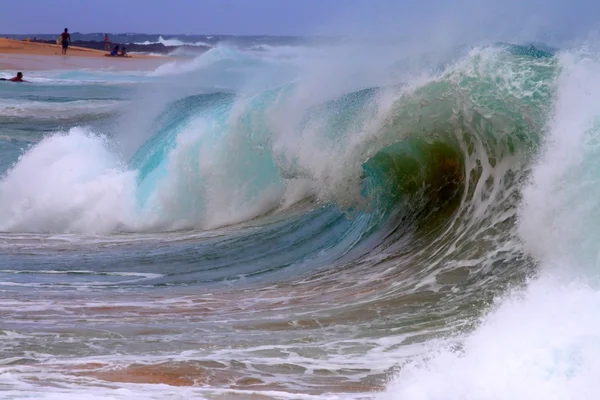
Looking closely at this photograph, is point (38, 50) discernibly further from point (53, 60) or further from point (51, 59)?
point (53, 60)

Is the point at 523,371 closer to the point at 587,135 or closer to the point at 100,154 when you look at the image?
the point at 587,135

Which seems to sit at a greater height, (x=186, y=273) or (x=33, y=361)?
(x=186, y=273)

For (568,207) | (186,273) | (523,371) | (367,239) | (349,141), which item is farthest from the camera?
(349,141)

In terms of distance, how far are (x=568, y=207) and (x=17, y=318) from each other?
13.1 ft

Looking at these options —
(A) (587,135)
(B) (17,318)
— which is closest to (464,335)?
(A) (587,135)

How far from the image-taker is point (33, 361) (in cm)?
573

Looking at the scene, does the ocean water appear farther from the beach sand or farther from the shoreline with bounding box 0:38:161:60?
the shoreline with bounding box 0:38:161:60

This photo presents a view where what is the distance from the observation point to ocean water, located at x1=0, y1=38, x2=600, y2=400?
5.39 m

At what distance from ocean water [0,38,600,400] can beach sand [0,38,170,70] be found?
32466 millimetres

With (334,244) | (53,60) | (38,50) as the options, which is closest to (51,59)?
(53,60)

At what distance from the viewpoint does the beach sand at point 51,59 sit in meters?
45.9

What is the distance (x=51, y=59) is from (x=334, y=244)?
4364 centimetres

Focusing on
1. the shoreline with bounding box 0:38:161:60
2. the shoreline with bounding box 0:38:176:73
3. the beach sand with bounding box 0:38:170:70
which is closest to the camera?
the shoreline with bounding box 0:38:176:73

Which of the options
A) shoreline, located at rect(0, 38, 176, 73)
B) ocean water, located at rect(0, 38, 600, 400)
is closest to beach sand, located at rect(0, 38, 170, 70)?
shoreline, located at rect(0, 38, 176, 73)
